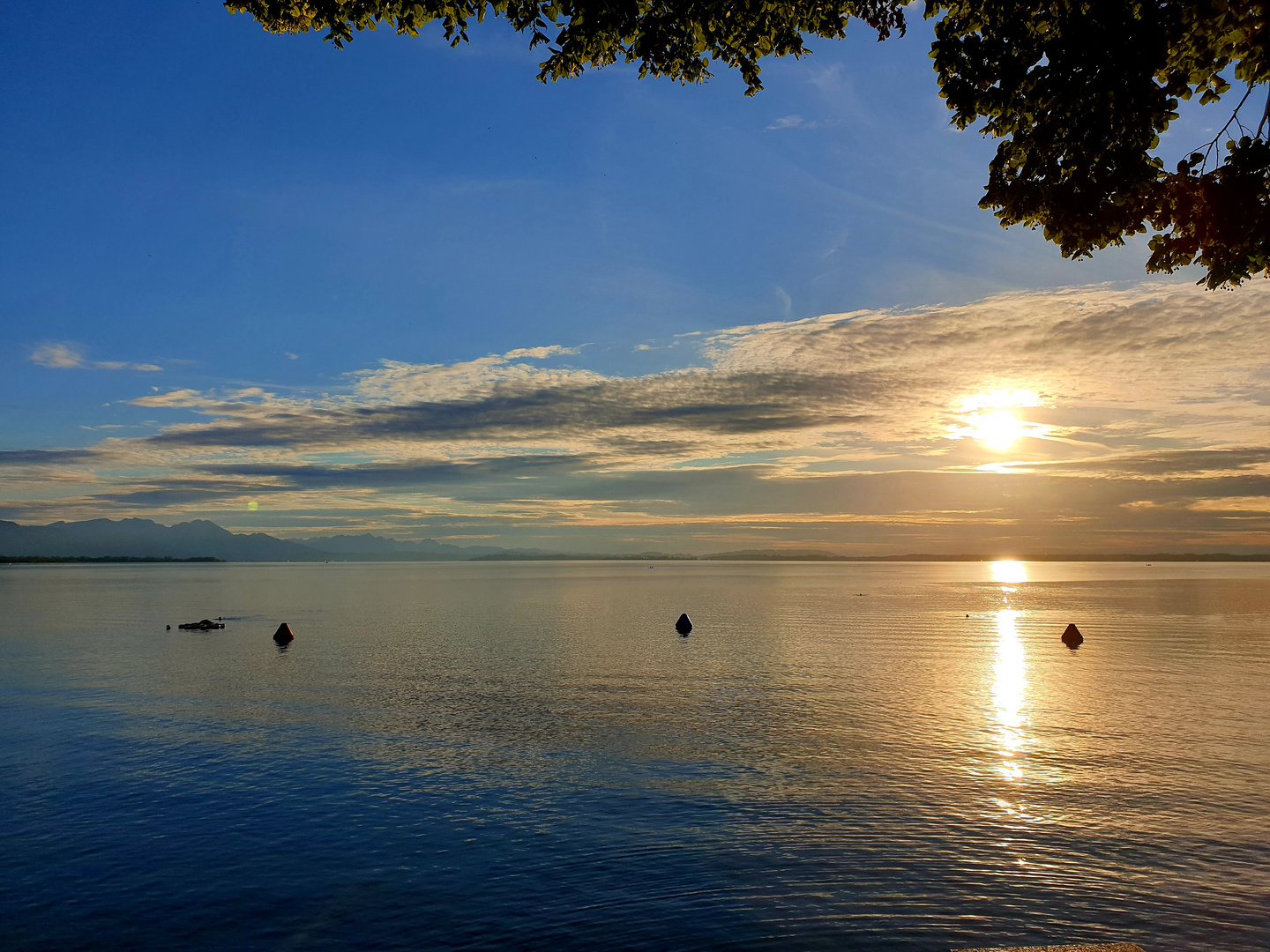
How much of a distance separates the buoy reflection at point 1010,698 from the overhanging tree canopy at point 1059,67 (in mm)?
14727

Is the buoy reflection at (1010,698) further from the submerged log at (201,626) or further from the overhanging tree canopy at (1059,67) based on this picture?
the submerged log at (201,626)

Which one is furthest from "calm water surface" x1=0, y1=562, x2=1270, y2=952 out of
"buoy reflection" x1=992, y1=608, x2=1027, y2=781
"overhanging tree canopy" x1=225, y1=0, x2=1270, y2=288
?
"overhanging tree canopy" x1=225, y1=0, x2=1270, y2=288

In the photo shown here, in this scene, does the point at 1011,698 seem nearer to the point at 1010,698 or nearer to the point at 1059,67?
the point at 1010,698

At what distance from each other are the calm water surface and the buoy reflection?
248 millimetres

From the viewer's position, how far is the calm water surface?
1296 cm

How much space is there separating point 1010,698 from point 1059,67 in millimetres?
27299

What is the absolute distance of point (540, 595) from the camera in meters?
120

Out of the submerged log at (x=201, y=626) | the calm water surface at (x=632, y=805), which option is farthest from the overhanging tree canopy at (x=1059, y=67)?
the submerged log at (x=201, y=626)

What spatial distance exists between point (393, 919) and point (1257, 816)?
62.5 feet

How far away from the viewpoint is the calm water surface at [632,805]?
1296 cm

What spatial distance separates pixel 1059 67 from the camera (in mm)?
14688

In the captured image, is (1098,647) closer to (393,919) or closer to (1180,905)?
(1180,905)

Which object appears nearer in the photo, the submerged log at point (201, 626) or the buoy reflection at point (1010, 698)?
the buoy reflection at point (1010, 698)

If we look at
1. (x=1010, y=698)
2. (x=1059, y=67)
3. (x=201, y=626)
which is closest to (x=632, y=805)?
(x=1059, y=67)
